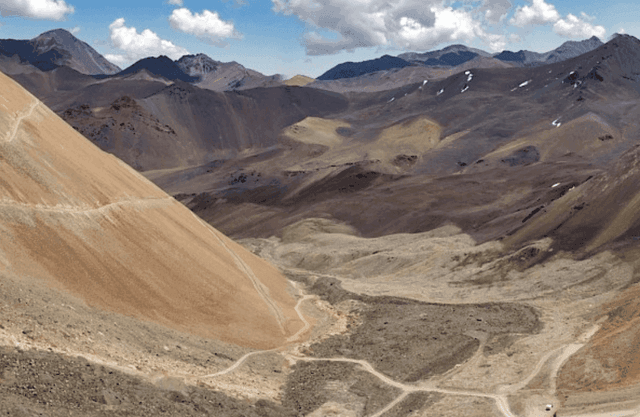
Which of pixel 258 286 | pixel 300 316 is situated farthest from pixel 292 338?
pixel 258 286

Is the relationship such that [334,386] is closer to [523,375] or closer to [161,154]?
[523,375]

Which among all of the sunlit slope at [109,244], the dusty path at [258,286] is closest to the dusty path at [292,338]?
the sunlit slope at [109,244]

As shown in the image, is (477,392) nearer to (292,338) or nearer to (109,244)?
(292,338)

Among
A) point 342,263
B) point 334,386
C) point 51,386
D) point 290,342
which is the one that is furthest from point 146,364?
point 342,263

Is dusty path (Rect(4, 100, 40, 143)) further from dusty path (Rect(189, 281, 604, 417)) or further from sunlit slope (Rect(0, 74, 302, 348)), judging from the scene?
dusty path (Rect(189, 281, 604, 417))

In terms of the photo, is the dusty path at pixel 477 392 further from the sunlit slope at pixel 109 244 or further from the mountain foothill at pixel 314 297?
the sunlit slope at pixel 109 244

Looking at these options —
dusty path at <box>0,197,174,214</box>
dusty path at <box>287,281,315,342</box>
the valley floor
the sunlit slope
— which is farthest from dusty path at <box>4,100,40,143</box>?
dusty path at <box>287,281,315,342</box>
